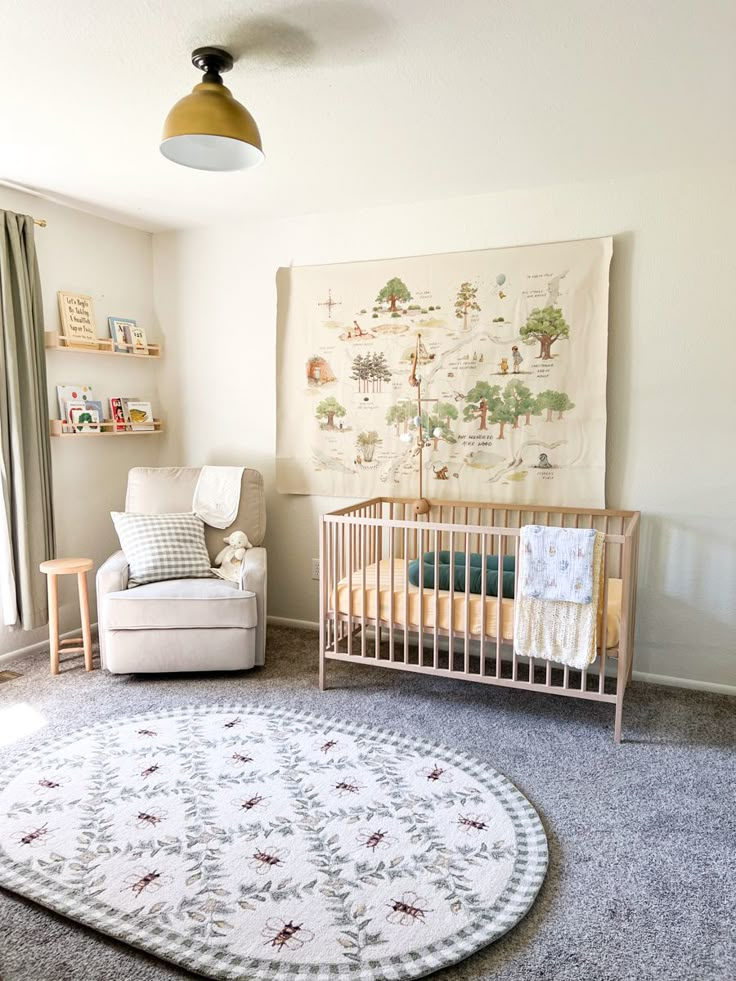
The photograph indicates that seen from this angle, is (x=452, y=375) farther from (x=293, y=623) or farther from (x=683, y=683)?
(x=683, y=683)

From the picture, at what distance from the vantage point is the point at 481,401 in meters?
3.54

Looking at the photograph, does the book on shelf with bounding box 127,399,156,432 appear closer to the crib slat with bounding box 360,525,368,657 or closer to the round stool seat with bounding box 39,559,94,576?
the round stool seat with bounding box 39,559,94,576

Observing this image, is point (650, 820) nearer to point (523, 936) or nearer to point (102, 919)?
point (523, 936)

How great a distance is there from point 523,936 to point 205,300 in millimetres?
3624

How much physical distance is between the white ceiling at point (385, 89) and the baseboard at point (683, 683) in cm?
225

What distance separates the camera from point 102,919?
1.75 meters

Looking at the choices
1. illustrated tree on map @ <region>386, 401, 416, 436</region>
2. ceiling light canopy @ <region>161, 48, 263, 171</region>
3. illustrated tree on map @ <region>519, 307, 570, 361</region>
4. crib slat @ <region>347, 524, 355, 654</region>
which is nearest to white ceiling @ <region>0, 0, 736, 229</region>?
ceiling light canopy @ <region>161, 48, 263, 171</region>

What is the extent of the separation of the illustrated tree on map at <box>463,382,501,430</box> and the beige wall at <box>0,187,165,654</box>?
205 centimetres

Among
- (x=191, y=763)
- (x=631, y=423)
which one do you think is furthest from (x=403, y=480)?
(x=191, y=763)

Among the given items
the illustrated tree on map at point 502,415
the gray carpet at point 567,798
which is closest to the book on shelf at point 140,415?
the gray carpet at point 567,798

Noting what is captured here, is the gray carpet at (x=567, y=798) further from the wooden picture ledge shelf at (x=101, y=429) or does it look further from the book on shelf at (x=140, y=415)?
Answer: the book on shelf at (x=140, y=415)

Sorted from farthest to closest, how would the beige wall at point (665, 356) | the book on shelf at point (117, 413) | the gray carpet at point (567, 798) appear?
the book on shelf at point (117, 413)
the beige wall at point (665, 356)
the gray carpet at point (567, 798)

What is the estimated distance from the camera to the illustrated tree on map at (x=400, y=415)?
12.2 feet

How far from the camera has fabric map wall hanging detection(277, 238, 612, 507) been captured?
3322 mm
